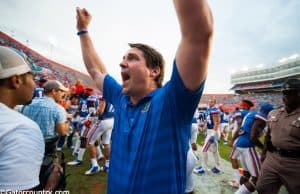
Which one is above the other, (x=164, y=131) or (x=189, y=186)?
(x=164, y=131)

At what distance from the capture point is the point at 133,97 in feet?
5.43

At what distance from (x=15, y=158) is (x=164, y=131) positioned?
0.86m

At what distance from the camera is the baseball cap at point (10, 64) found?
4.40ft

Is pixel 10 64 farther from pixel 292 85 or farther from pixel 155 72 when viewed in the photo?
pixel 292 85

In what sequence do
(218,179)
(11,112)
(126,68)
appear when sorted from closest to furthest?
(11,112)
(126,68)
(218,179)

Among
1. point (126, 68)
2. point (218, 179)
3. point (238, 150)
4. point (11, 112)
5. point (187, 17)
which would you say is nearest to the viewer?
point (187, 17)

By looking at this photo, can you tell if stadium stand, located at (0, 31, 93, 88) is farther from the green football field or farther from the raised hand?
the raised hand

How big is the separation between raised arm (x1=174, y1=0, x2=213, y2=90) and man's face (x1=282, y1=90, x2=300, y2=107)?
2.91 m

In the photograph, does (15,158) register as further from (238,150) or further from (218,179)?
(218,179)

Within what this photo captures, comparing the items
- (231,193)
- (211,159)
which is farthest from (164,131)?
(211,159)

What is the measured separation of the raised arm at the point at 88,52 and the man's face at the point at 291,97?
2.86 metres

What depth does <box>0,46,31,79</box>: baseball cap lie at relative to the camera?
1340mm

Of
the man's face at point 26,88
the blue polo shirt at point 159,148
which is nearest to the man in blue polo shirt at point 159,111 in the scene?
the blue polo shirt at point 159,148

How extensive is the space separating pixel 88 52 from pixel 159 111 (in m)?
1.24
